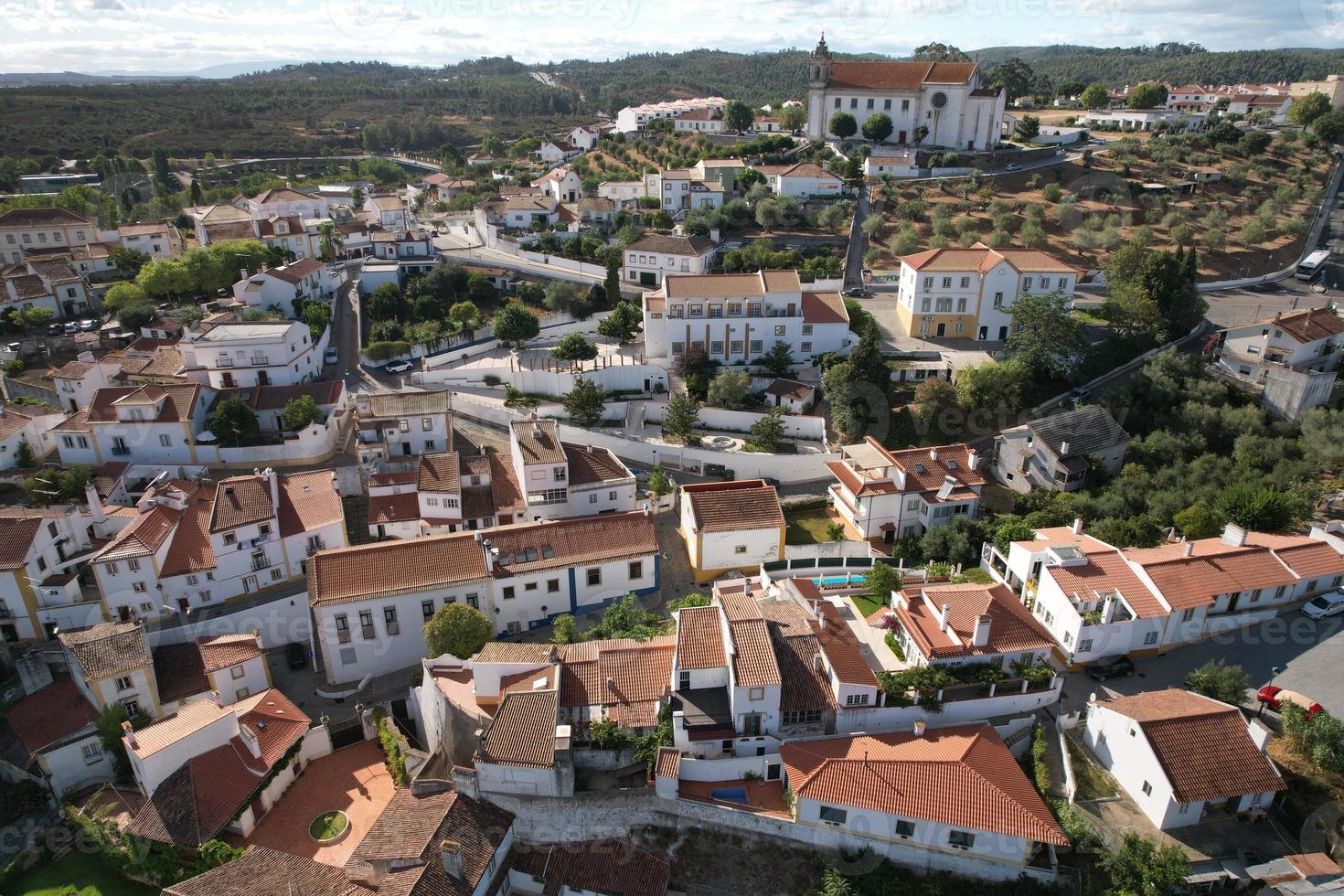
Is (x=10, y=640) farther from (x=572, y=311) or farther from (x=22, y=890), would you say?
(x=572, y=311)

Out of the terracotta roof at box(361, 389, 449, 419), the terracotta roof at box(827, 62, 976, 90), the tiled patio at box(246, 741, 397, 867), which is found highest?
the terracotta roof at box(827, 62, 976, 90)

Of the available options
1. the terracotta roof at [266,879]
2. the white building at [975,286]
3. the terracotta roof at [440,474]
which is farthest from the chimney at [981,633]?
the white building at [975,286]

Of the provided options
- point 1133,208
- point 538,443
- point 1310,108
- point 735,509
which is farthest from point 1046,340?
point 1310,108

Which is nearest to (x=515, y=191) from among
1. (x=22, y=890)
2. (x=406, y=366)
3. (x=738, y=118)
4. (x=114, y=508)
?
(x=738, y=118)

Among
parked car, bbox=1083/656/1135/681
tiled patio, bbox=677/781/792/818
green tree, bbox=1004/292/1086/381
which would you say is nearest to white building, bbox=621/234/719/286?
green tree, bbox=1004/292/1086/381

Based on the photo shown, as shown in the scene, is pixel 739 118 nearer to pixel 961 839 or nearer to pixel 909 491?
pixel 909 491

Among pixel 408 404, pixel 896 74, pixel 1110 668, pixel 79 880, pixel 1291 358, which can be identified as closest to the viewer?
pixel 79 880

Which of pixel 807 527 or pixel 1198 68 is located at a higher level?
pixel 1198 68

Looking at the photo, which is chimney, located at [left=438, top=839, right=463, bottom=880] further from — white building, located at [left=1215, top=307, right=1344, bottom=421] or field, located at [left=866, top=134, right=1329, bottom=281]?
field, located at [left=866, top=134, right=1329, bottom=281]
